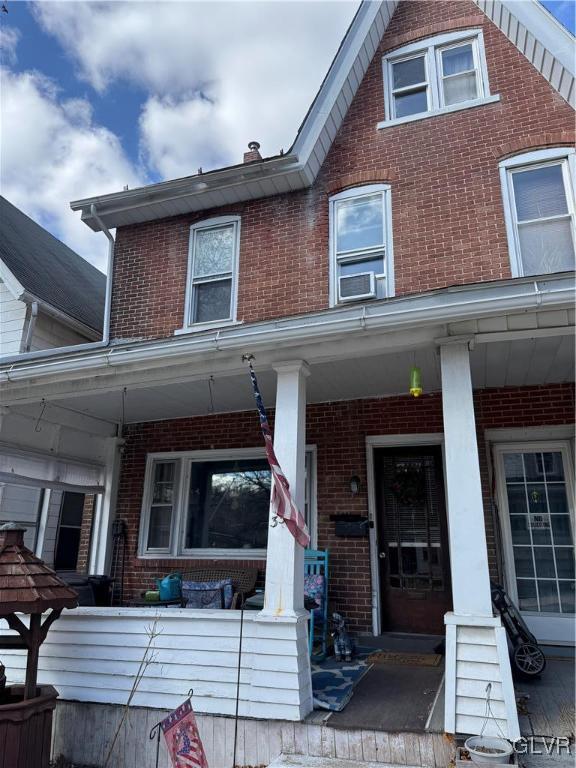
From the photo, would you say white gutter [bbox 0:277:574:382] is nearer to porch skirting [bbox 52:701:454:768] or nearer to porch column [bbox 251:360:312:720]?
porch column [bbox 251:360:312:720]

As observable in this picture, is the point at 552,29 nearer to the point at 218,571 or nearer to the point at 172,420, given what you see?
the point at 172,420

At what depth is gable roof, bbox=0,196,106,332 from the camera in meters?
8.93

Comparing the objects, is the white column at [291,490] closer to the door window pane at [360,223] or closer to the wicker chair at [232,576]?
the wicker chair at [232,576]

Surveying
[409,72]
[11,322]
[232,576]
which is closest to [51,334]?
[11,322]

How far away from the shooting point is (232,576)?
6.62 m

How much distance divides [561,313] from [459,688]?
9.04 ft

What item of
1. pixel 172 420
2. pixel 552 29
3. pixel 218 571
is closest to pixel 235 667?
pixel 218 571

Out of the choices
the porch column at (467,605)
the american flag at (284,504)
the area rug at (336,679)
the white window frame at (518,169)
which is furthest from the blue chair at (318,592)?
the white window frame at (518,169)

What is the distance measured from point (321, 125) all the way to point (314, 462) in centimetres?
434

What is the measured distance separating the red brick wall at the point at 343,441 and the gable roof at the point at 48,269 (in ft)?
10.6

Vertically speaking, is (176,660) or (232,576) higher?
(232,576)

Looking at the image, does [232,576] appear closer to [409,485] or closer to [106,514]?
[106,514]

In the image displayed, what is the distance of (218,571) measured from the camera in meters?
6.73

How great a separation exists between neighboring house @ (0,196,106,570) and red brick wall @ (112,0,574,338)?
175cm
